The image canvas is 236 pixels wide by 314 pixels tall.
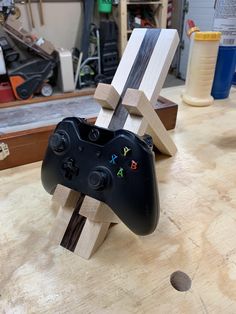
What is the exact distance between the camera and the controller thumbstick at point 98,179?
1.09ft

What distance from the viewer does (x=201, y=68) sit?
79cm

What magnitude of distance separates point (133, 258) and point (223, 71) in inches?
29.3

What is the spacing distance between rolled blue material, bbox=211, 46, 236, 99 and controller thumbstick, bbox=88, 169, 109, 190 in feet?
2.28

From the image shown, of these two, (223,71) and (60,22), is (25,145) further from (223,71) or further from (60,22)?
(60,22)

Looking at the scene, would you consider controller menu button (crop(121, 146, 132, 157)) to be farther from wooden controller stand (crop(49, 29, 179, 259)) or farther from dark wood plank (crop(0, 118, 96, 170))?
dark wood plank (crop(0, 118, 96, 170))

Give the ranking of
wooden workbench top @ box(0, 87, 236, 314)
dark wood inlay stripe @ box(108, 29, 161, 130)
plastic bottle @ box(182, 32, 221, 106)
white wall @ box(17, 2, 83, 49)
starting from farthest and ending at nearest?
white wall @ box(17, 2, 83, 49)
plastic bottle @ box(182, 32, 221, 106)
dark wood inlay stripe @ box(108, 29, 161, 130)
wooden workbench top @ box(0, 87, 236, 314)

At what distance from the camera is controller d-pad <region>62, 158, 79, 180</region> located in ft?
1.19

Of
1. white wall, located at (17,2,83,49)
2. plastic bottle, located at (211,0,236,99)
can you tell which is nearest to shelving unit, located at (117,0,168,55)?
white wall, located at (17,2,83,49)

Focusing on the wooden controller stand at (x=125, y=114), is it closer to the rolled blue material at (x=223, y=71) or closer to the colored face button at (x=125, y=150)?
the colored face button at (x=125, y=150)

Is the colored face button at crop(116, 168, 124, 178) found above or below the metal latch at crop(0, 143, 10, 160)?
above

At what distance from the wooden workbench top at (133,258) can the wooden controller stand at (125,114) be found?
0.08ft

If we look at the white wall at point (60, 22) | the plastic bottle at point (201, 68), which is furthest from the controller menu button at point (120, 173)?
the white wall at point (60, 22)

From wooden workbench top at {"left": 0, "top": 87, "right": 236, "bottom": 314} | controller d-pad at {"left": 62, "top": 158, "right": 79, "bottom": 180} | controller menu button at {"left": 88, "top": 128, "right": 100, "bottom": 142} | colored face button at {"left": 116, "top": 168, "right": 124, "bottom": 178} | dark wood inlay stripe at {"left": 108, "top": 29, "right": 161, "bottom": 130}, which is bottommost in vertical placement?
wooden workbench top at {"left": 0, "top": 87, "right": 236, "bottom": 314}

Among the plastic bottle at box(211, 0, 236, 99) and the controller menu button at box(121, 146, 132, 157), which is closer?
the controller menu button at box(121, 146, 132, 157)
